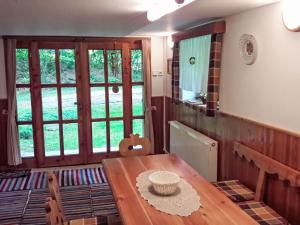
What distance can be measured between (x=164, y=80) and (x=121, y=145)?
93.7 inches

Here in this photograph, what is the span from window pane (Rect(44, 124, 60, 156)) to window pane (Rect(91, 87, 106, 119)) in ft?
2.11

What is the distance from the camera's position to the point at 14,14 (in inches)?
107

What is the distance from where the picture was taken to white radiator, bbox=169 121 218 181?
11.2 feet

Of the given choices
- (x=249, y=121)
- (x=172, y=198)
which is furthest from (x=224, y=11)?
(x=172, y=198)

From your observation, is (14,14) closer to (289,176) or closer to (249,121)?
(249,121)

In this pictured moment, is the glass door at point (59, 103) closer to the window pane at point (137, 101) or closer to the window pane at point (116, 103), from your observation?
the window pane at point (116, 103)

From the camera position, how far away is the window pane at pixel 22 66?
473 centimetres

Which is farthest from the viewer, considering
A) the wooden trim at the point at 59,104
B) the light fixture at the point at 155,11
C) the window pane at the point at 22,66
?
the wooden trim at the point at 59,104

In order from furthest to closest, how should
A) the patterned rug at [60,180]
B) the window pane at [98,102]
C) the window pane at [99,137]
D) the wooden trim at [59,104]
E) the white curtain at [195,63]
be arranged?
the window pane at [99,137] → the window pane at [98,102] → the wooden trim at [59,104] → the patterned rug at [60,180] → the white curtain at [195,63]

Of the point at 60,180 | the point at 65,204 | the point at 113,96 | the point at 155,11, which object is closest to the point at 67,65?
the point at 113,96

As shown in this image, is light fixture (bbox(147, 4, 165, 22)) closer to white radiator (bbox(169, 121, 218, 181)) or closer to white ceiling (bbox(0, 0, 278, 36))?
white ceiling (bbox(0, 0, 278, 36))

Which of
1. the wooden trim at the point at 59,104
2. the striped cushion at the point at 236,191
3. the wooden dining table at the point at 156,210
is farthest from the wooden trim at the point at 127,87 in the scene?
the striped cushion at the point at 236,191

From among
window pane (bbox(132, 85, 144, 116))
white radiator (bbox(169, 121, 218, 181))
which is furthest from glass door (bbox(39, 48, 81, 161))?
white radiator (bbox(169, 121, 218, 181))

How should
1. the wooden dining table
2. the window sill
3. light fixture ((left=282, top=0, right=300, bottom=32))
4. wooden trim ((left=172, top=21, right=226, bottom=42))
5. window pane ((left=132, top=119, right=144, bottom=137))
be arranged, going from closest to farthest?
the wooden dining table, light fixture ((left=282, top=0, right=300, bottom=32)), wooden trim ((left=172, top=21, right=226, bottom=42)), the window sill, window pane ((left=132, top=119, right=144, bottom=137))
